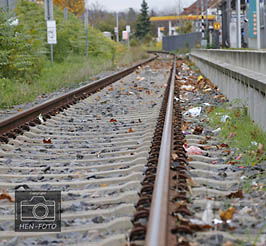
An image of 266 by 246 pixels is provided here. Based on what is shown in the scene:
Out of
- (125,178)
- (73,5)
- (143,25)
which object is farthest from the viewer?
(143,25)

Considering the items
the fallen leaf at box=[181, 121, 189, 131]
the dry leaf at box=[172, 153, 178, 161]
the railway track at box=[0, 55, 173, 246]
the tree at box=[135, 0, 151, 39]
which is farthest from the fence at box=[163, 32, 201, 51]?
the dry leaf at box=[172, 153, 178, 161]

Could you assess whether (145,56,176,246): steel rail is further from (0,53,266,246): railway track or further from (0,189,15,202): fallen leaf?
(0,189,15,202): fallen leaf

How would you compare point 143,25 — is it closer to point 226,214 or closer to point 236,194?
point 236,194

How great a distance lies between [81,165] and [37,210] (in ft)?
5.25

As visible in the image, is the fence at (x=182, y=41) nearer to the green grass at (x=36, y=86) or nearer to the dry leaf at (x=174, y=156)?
the green grass at (x=36, y=86)

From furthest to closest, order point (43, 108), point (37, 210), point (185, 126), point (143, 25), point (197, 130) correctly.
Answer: point (143, 25), point (43, 108), point (185, 126), point (197, 130), point (37, 210)

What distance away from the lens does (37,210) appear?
4168mm

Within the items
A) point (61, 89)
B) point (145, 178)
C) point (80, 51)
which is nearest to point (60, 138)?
point (145, 178)

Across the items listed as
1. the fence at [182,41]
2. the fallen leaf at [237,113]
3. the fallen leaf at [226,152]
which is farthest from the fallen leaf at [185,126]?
the fence at [182,41]

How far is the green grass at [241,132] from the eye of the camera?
5.69m

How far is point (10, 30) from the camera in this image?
17.1 m

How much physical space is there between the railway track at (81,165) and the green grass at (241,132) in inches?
38.1

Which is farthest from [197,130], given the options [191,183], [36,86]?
[36,86]

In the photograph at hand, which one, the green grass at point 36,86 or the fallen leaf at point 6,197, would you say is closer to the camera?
the fallen leaf at point 6,197
